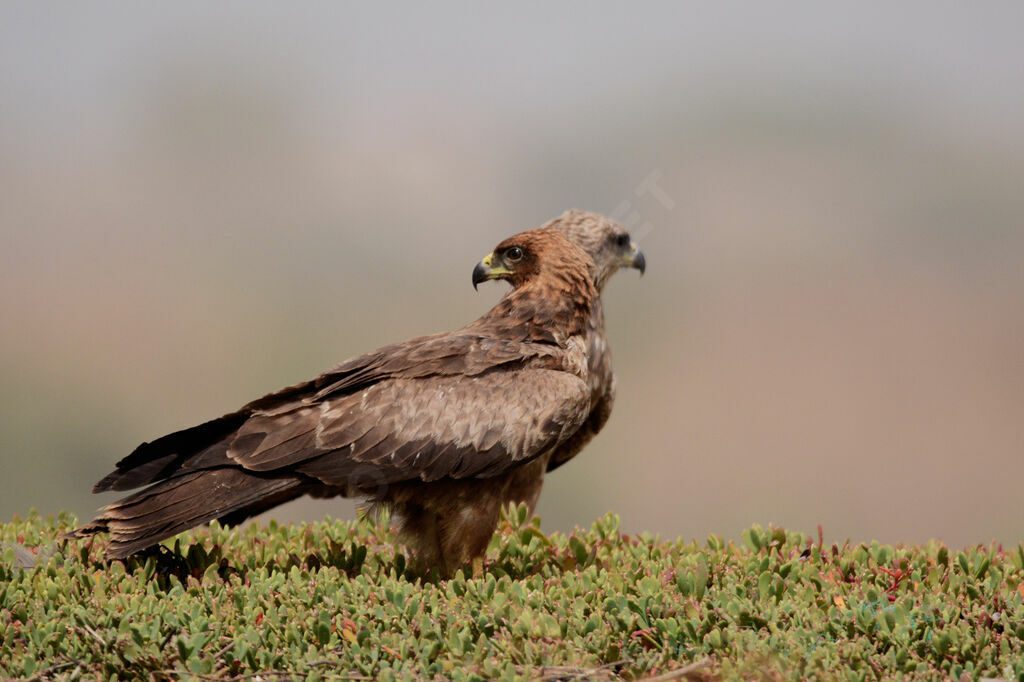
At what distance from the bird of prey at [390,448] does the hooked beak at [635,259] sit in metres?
2.17

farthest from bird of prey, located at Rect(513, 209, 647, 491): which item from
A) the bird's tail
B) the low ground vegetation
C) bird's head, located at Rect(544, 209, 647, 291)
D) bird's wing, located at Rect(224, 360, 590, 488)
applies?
the bird's tail

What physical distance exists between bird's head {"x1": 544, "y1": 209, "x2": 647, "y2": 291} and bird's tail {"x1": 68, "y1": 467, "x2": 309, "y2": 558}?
345 centimetres

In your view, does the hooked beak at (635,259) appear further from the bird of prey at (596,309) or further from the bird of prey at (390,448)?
the bird of prey at (390,448)

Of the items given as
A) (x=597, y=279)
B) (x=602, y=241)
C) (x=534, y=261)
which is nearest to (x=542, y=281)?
(x=534, y=261)

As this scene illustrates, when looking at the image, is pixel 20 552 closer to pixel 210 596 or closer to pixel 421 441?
pixel 210 596

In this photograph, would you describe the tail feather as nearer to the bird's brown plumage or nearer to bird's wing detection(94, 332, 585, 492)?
bird's wing detection(94, 332, 585, 492)

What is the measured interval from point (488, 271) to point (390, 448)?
2.07 meters

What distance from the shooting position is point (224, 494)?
21.6ft

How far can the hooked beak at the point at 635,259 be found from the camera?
9281 millimetres

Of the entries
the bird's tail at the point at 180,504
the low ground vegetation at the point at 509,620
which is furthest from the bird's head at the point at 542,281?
the bird's tail at the point at 180,504

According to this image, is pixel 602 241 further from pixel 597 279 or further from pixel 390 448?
pixel 390 448

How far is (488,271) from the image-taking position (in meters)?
8.39

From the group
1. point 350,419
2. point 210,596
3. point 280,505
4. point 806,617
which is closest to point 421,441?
point 350,419

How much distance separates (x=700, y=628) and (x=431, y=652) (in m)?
1.33
